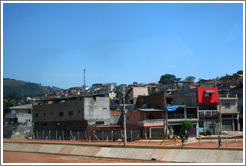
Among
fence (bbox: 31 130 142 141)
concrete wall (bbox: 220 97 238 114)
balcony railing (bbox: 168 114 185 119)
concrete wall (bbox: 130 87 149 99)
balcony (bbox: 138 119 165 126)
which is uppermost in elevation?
concrete wall (bbox: 130 87 149 99)

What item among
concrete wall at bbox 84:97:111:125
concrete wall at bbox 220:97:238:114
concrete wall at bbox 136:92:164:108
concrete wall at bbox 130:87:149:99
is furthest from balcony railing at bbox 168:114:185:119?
concrete wall at bbox 130:87:149:99

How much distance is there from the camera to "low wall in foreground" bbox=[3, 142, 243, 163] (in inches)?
974

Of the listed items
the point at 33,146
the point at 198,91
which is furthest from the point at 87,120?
the point at 198,91

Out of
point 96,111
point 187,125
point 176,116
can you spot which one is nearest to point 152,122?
point 176,116

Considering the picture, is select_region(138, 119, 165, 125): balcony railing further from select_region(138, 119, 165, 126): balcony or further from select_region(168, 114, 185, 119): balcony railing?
select_region(168, 114, 185, 119): balcony railing

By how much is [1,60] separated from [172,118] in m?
25.9

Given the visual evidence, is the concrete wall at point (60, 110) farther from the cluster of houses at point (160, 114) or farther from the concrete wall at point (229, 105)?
the concrete wall at point (229, 105)

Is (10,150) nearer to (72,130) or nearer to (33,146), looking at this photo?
(33,146)

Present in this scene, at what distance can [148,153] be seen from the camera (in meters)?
29.3

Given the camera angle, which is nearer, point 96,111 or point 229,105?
point 229,105

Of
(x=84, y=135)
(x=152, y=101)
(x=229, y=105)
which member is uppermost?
(x=152, y=101)

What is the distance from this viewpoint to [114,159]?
29.6 meters

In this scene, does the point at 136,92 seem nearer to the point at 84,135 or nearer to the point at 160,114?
the point at 160,114

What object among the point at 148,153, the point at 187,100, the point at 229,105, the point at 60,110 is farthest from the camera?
the point at 60,110
